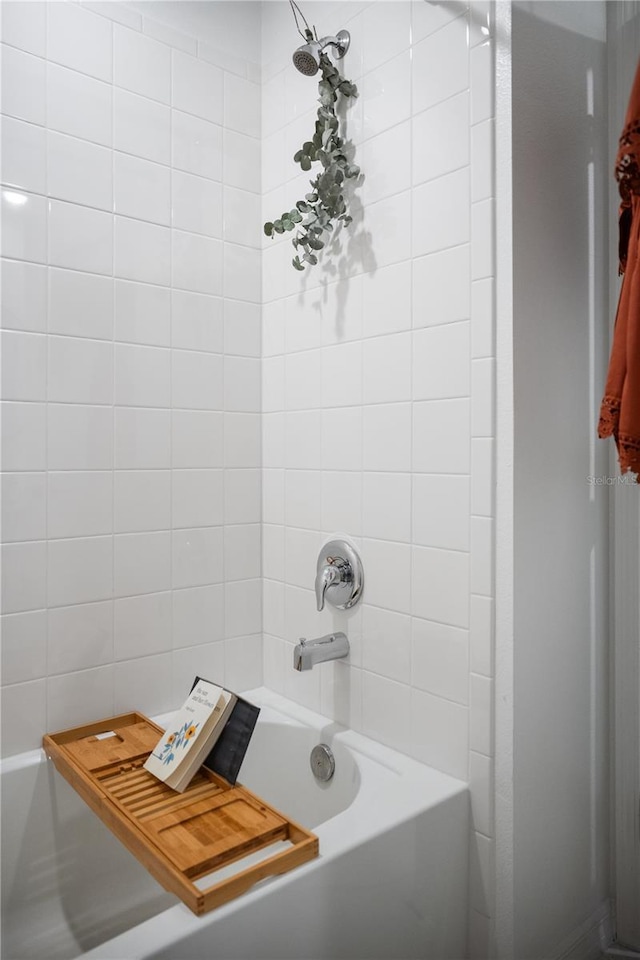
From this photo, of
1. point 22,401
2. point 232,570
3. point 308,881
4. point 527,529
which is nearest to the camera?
point 308,881

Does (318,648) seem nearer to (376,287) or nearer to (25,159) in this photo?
(376,287)

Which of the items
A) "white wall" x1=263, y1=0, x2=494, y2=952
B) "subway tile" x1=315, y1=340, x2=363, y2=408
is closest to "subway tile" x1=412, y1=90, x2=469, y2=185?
"white wall" x1=263, y1=0, x2=494, y2=952

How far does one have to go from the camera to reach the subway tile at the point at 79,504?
5.16ft

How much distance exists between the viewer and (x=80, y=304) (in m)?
1.60

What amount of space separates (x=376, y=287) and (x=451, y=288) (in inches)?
9.1

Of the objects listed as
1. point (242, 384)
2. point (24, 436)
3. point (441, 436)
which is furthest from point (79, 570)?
point (441, 436)

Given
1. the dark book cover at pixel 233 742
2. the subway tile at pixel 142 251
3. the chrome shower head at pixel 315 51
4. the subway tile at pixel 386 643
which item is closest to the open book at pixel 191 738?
the dark book cover at pixel 233 742

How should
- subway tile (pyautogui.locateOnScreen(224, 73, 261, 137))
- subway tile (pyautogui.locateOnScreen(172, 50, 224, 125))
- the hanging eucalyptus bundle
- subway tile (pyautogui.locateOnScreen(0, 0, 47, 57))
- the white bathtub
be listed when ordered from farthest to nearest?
subway tile (pyautogui.locateOnScreen(224, 73, 261, 137))
subway tile (pyautogui.locateOnScreen(172, 50, 224, 125))
the hanging eucalyptus bundle
subway tile (pyautogui.locateOnScreen(0, 0, 47, 57))
the white bathtub

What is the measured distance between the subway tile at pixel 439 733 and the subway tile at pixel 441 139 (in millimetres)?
1160

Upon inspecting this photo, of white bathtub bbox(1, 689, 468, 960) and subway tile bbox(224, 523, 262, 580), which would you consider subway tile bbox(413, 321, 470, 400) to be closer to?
subway tile bbox(224, 523, 262, 580)

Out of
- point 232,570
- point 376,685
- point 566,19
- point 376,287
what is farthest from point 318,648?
point 566,19

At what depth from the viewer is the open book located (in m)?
1.34

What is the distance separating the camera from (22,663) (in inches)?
60.4

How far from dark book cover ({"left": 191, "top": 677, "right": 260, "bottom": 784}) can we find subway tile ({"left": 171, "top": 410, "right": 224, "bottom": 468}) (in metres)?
0.70
